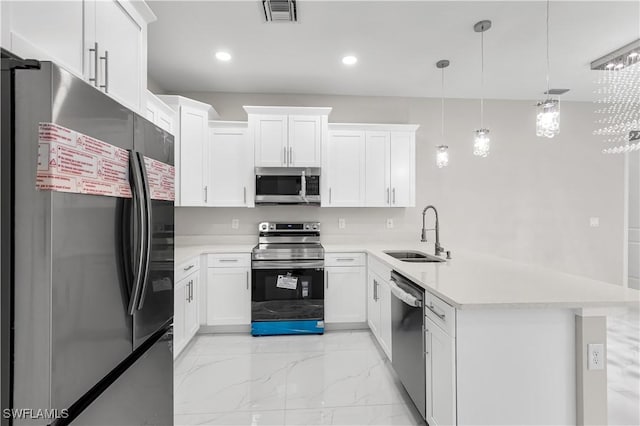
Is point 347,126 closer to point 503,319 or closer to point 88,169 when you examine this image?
point 503,319

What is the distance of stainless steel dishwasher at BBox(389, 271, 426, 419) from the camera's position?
1857 millimetres

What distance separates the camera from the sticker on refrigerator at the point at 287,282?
3322mm

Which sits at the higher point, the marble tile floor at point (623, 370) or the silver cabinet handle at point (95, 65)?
the silver cabinet handle at point (95, 65)

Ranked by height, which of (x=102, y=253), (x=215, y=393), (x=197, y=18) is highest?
(x=197, y=18)

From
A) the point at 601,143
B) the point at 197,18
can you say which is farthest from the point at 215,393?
the point at 601,143

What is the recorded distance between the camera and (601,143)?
14.1 feet

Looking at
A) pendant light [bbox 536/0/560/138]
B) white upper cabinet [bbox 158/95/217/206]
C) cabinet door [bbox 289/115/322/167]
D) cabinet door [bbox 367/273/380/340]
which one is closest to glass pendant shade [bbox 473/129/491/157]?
pendant light [bbox 536/0/560/138]

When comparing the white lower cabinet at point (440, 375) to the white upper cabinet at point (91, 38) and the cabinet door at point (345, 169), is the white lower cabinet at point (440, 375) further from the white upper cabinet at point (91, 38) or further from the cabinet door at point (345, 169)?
the cabinet door at point (345, 169)

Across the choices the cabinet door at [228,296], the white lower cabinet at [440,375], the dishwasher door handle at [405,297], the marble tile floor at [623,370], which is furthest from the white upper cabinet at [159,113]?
the marble tile floor at [623,370]

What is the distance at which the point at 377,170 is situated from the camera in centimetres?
Result: 383

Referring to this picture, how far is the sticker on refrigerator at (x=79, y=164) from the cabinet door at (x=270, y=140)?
2468mm

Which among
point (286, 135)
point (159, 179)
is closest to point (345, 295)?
point (286, 135)

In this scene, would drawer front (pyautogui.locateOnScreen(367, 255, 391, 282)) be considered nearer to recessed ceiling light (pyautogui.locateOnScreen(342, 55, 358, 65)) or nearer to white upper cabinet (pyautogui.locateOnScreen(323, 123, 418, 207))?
white upper cabinet (pyautogui.locateOnScreen(323, 123, 418, 207))

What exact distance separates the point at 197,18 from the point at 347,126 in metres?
1.87
